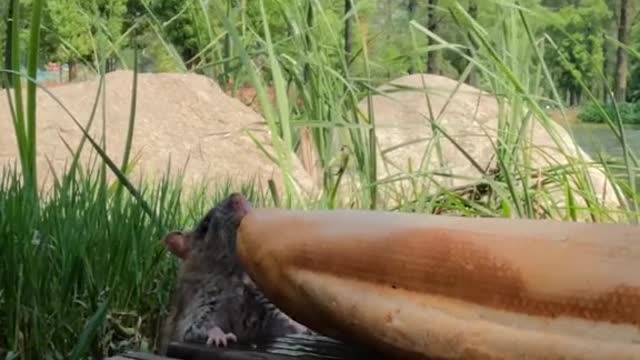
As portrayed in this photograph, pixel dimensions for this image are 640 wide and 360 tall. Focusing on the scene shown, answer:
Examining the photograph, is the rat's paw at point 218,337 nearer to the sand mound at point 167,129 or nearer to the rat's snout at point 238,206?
the rat's snout at point 238,206

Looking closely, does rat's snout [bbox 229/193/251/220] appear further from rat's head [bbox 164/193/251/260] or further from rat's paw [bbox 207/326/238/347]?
rat's paw [bbox 207/326/238/347]

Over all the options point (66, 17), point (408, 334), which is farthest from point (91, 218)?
point (66, 17)

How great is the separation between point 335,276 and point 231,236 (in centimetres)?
20

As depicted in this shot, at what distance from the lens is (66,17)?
53.9ft

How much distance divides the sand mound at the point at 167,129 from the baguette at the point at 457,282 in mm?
2323

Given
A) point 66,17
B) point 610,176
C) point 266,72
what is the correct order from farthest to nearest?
point 66,17 < point 266,72 < point 610,176

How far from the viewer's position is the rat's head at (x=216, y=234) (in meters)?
1.10

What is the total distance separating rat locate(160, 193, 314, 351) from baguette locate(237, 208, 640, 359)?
127mm

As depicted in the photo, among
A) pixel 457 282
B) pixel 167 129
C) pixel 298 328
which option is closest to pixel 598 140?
pixel 167 129

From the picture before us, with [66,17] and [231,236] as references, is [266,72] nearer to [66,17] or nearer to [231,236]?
[231,236]

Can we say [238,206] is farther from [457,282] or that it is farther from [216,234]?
[457,282]

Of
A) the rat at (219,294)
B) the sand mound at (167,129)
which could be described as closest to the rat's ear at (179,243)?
the rat at (219,294)

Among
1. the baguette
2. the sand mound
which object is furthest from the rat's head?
the sand mound

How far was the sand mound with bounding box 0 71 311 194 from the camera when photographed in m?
3.64
